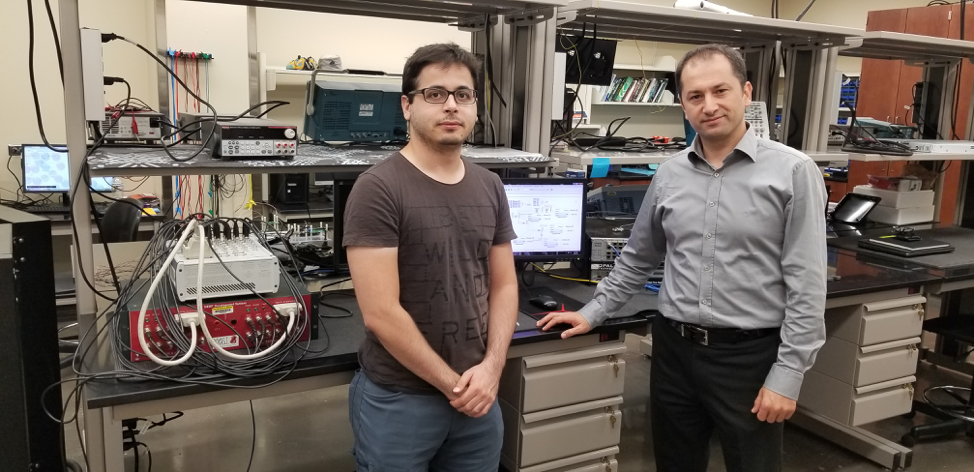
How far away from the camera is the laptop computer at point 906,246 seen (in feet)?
9.66

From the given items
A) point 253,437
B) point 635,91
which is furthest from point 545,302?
point 635,91

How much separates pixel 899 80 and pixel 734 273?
15.6 ft

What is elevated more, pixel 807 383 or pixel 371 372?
pixel 371 372

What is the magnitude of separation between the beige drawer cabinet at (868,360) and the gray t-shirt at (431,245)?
1.66 meters

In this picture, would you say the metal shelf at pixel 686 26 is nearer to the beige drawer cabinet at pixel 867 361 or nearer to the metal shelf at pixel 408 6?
the metal shelf at pixel 408 6

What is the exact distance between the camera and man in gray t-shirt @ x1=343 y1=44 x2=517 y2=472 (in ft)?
4.67

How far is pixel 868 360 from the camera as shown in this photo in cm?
258

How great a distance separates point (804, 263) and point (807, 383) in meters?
1.33

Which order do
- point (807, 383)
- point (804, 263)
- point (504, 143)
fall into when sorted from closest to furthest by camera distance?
A: 1. point (804, 263)
2. point (504, 143)
3. point (807, 383)

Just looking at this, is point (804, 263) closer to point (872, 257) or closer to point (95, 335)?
point (872, 257)

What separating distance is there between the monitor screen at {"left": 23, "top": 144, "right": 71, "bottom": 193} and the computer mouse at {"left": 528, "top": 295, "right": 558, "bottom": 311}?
3516mm

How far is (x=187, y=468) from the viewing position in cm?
267

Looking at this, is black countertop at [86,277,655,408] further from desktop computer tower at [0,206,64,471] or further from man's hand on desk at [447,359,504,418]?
man's hand on desk at [447,359,504,418]

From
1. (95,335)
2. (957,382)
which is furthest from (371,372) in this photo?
(957,382)
